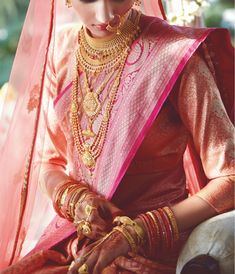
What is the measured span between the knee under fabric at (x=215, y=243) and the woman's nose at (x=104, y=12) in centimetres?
49

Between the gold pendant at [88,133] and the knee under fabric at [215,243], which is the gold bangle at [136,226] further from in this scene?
the gold pendant at [88,133]

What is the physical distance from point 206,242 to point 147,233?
124 millimetres

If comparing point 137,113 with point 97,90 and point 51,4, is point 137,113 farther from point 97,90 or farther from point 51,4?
point 51,4

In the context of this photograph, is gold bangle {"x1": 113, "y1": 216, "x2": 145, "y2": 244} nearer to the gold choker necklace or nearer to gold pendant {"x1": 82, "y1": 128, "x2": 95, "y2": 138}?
gold pendant {"x1": 82, "y1": 128, "x2": 95, "y2": 138}

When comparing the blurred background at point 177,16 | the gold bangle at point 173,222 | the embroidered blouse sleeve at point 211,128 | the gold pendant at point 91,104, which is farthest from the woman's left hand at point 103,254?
the blurred background at point 177,16

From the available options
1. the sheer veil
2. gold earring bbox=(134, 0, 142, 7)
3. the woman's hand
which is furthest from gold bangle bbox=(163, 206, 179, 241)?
gold earring bbox=(134, 0, 142, 7)

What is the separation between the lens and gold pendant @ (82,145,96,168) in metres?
1.38

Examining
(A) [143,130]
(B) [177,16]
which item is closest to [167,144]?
(A) [143,130]

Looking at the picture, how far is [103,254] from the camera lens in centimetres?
120

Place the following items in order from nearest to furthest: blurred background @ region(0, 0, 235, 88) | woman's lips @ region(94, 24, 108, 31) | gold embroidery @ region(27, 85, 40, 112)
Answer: woman's lips @ region(94, 24, 108, 31) → gold embroidery @ region(27, 85, 40, 112) → blurred background @ region(0, 0, 235, 88)

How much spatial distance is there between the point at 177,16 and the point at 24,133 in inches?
28.1

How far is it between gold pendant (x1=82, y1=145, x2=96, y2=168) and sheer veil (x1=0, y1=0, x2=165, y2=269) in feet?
0.42

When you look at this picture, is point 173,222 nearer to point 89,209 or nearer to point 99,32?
point 89,209

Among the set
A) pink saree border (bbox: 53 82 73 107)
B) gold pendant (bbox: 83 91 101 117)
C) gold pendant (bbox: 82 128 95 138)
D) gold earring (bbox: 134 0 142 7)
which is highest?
gold earring (bbox: 134 0 142 7)
